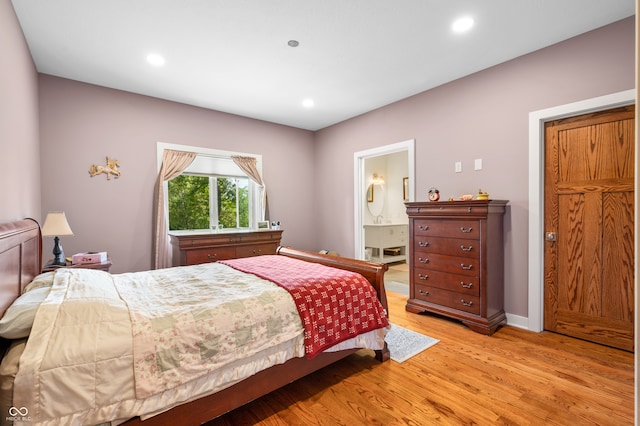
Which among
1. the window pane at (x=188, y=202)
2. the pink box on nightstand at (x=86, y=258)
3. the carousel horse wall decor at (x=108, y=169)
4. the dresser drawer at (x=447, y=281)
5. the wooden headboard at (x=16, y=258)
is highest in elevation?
the carousel horse wall decor at (x=108, y=169)

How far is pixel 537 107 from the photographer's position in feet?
9.50

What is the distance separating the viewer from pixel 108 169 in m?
3.61

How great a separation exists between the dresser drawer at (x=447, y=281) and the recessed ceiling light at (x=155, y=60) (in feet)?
11.9

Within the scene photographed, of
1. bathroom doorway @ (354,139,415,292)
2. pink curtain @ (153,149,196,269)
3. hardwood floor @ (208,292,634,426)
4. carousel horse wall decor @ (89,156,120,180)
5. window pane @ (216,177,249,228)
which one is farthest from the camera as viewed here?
bathroom doorway @ (354,139,415,292)

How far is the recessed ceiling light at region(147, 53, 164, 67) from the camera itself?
292cm

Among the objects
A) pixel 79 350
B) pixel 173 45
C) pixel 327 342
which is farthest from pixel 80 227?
pixel 327 342

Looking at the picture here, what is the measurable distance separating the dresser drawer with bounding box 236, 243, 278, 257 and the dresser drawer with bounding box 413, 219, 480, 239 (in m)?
2.16

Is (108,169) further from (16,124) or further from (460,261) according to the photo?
(460,261)

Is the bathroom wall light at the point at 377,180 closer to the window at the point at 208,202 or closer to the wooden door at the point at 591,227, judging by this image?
the window at the point at 208,202

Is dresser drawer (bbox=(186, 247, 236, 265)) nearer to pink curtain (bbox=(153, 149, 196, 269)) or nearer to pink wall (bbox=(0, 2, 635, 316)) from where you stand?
pink curtain (bbox=(153, 149, 196, 269))

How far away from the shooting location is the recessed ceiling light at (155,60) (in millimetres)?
2916

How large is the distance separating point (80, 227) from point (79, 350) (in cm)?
293

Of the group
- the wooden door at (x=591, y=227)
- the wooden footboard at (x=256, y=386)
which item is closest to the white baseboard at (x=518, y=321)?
the wooden door at (x=591, y=227)

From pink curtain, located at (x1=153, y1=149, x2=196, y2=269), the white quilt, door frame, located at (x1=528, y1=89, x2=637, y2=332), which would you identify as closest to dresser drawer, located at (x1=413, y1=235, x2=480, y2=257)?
door frame, located at (x1=528, y1=89, x2=637, y2=332)
